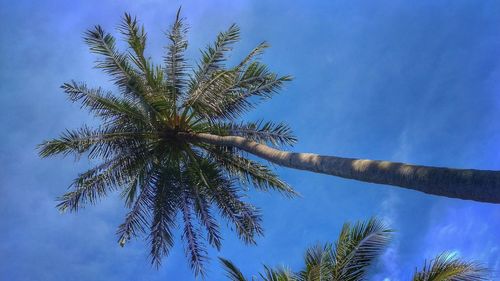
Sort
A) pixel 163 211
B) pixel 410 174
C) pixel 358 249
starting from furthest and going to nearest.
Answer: pixel 163 211
pixel 358 249
pixel 410 174

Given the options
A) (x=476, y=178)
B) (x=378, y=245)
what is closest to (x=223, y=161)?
(x=378, y=245)

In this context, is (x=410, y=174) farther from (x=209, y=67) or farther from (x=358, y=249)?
(x=209, y=67)

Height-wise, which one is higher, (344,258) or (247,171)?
(247,171)

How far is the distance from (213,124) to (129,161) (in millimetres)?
2884

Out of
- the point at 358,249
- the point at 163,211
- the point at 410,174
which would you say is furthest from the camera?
the point at 163,211

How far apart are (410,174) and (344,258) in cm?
305

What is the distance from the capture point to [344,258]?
10.5 meters

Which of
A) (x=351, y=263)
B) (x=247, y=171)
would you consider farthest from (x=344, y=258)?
(x=247, y=171)

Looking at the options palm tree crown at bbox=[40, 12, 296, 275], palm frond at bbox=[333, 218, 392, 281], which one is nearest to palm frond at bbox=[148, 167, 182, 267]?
palm tree crown at bbox=[40, 12, 296, 275]

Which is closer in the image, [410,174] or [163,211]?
[410,174]

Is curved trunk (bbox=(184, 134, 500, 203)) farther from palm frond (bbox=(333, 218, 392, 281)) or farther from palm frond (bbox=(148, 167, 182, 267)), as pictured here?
palm frond (bbox=(148, 167, 182, 267))

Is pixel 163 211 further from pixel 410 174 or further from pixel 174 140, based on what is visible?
pixel 410 174

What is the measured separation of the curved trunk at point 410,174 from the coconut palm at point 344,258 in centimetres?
134

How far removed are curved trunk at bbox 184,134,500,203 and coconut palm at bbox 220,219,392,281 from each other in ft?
4.39
